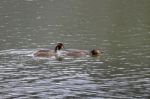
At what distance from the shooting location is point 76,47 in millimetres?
40906

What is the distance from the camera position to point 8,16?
60.1m

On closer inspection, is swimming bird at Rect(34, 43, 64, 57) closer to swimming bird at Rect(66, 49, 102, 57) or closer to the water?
the water

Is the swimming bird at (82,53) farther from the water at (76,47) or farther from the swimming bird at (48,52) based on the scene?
the swimming bird at (48,52)

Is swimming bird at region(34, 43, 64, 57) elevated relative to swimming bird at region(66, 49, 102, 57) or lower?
elevated

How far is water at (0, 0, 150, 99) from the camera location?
2828cm

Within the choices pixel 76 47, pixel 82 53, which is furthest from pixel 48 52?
pixel 76 47

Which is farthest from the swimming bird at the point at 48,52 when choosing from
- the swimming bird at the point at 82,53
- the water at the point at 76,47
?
the swimming bird at the point at 82,53

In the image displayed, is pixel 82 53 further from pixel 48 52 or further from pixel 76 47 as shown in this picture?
pixel 76 47

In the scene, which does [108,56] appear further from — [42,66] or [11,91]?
[11,91]

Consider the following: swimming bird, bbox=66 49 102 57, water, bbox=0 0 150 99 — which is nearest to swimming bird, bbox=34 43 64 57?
water, bbox=0 0 150 99

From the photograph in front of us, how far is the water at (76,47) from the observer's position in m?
28.3

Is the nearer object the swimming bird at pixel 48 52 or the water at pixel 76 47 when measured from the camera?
the water at pixel 76 47

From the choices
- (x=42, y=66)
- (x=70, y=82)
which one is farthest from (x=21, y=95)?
(x=42, y=66)

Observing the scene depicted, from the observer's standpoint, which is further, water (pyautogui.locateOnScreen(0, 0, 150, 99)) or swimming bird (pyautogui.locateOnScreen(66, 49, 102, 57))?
swimming bird (pyautogui.locateOnScreen(66, 49, 102, 57))
